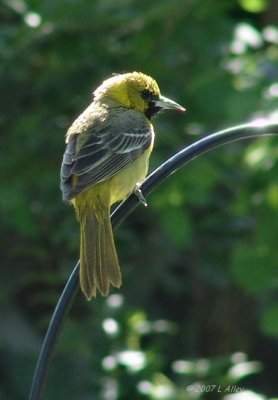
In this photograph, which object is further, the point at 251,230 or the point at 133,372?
the point at 251,230

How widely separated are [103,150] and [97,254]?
870mm

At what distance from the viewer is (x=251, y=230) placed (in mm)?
6488

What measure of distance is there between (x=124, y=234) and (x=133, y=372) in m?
1.00

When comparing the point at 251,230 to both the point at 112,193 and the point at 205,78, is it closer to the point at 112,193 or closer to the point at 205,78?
the point at 205,78

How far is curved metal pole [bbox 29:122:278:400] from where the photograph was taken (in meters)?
3.27

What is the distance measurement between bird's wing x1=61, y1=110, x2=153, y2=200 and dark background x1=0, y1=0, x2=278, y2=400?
59 centimetres

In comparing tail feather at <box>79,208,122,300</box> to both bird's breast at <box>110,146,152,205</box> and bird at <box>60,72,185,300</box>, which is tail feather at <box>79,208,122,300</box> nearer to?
bird at <box>60,72,185,300</box>

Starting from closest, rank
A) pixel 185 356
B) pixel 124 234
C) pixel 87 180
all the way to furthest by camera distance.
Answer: pixel 87 180 → pixel 124 234 → pixel 185 356

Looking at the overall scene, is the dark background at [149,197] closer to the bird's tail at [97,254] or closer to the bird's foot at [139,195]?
the bird's foot at [139,195]

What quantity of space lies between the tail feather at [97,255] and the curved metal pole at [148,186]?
0.25m

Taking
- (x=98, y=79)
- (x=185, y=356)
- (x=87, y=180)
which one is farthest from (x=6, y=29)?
(x=185, y=356)

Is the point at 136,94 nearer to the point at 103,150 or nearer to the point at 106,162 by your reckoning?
the point at 103,150

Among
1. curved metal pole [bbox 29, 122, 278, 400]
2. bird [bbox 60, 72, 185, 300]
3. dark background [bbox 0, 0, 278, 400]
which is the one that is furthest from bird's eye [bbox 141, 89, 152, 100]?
curved metal pole [bbox 29, 122, 278, 400]

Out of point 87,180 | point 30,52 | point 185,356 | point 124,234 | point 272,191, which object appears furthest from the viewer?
point 185,356
